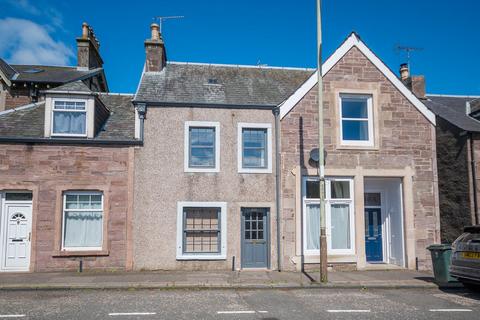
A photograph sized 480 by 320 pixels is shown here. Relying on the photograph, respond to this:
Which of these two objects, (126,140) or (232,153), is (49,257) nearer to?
(126,140)

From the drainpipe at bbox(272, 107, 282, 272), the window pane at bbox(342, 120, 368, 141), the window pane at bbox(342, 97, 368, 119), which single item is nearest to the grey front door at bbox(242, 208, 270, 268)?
the drainpipe at bbox(272, 107, 282, 272)

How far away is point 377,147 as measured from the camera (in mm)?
15438

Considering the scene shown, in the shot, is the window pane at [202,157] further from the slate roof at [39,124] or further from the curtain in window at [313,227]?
the curtain in window at [313,227]

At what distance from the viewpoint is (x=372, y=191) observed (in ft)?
54.9

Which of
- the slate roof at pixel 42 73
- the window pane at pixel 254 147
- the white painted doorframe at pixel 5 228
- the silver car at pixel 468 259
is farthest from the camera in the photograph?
the slate roof at pixel 42 73

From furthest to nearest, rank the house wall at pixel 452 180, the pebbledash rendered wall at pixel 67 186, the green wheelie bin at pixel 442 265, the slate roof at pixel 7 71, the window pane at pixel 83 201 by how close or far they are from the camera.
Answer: the slate roof at pixel 7 71 < the house wall at pixel 452 180 < the window pane at pixel 83 201 < the pebbledash rendered wall at pixel 67 186 < the green wheelie bin at pixel 442 265

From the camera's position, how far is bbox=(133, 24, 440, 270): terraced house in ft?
A: 48.6

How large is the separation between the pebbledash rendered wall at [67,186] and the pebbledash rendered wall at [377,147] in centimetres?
571

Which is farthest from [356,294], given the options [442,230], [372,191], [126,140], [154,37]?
[154,37]

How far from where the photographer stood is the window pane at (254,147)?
15.6 m

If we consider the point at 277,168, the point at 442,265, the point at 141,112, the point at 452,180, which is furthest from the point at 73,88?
the point at 452,180

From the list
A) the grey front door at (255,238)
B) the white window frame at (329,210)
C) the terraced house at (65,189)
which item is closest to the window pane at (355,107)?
the white window frame at (329,210)

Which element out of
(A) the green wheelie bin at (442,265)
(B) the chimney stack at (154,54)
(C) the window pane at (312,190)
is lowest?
(A) the green wheelie bin at (442,265)

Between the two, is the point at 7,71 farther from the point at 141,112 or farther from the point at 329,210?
the point at 329,210
